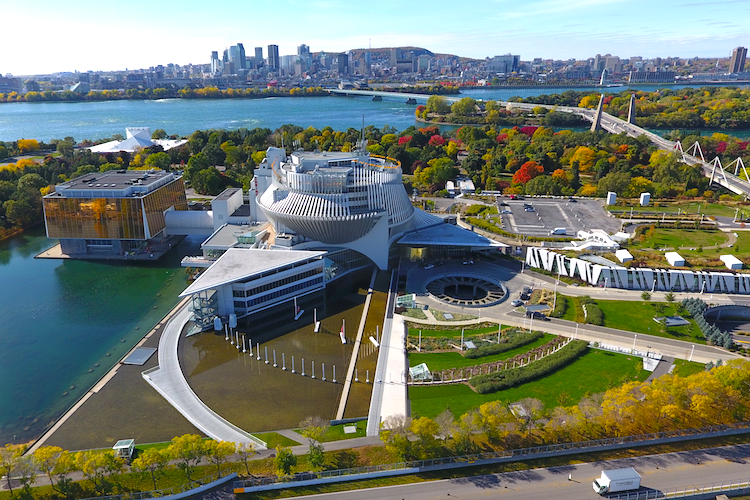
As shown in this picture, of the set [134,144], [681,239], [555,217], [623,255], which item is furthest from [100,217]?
[681,239]

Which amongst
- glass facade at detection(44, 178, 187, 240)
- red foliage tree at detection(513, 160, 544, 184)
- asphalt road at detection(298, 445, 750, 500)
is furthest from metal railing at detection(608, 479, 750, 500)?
red foliage tree at detection(513, 160, 544, 184)

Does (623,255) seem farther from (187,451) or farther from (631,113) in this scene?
(631,113)

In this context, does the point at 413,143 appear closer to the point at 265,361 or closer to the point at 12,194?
the point at 12,194

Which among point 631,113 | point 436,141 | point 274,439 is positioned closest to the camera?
point 274,439

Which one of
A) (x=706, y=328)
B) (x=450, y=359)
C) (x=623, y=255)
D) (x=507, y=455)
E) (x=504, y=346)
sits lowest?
(x=507, y=455)

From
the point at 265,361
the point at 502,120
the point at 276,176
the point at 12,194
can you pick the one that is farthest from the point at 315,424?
the point at 502,120
